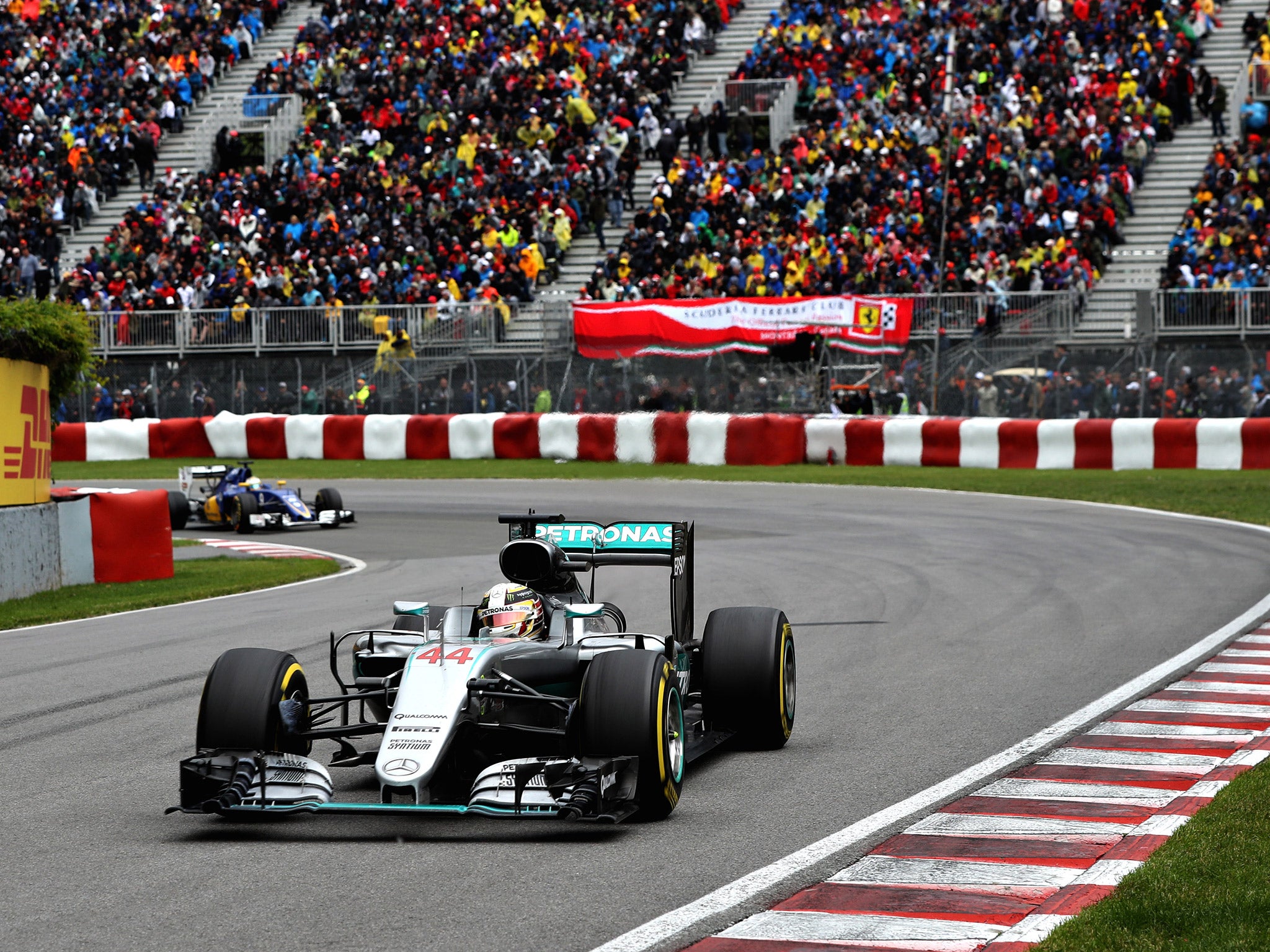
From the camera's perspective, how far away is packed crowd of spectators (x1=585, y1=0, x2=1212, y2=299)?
32.6 meters

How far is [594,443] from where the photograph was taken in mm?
29750

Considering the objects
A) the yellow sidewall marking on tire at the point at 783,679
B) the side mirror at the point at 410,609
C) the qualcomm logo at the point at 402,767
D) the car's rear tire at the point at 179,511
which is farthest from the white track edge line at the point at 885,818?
the car's rear tire at the point at 179,511

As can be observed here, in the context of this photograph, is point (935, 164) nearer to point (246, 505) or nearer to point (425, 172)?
point (425, 172)

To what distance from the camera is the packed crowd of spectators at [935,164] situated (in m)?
32.6

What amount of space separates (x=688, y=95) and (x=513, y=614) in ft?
112

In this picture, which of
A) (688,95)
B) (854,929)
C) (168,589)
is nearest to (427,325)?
(688,95)

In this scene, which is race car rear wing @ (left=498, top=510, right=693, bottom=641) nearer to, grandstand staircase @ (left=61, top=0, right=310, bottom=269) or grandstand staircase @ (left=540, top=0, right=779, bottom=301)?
grandstand staircase @ (left=540, top=0, right=779, bottom=301)

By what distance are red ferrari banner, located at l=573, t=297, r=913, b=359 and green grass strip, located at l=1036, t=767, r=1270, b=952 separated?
23.2 m

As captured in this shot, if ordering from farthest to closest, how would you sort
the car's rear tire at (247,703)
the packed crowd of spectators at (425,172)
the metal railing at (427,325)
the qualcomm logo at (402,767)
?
1. the packed crowd of spectators at (425,172)
2. the metal railing at (427,325)
3. the car's rear tire at (247,703)
4. the qualcomm logo at (402,767)

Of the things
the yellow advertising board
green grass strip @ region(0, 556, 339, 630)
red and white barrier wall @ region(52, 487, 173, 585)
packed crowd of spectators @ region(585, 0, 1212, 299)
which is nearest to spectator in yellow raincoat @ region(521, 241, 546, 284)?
packed crowd of spectators @ region(585, 0, 1212, 299)

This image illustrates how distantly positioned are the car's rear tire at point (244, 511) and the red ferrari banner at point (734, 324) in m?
10.2

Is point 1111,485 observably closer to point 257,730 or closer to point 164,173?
point 257,730

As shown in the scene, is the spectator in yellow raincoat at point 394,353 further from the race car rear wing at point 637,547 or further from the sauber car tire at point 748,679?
the sauber car tire at point 748,679

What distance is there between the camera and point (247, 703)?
23.8 feet
